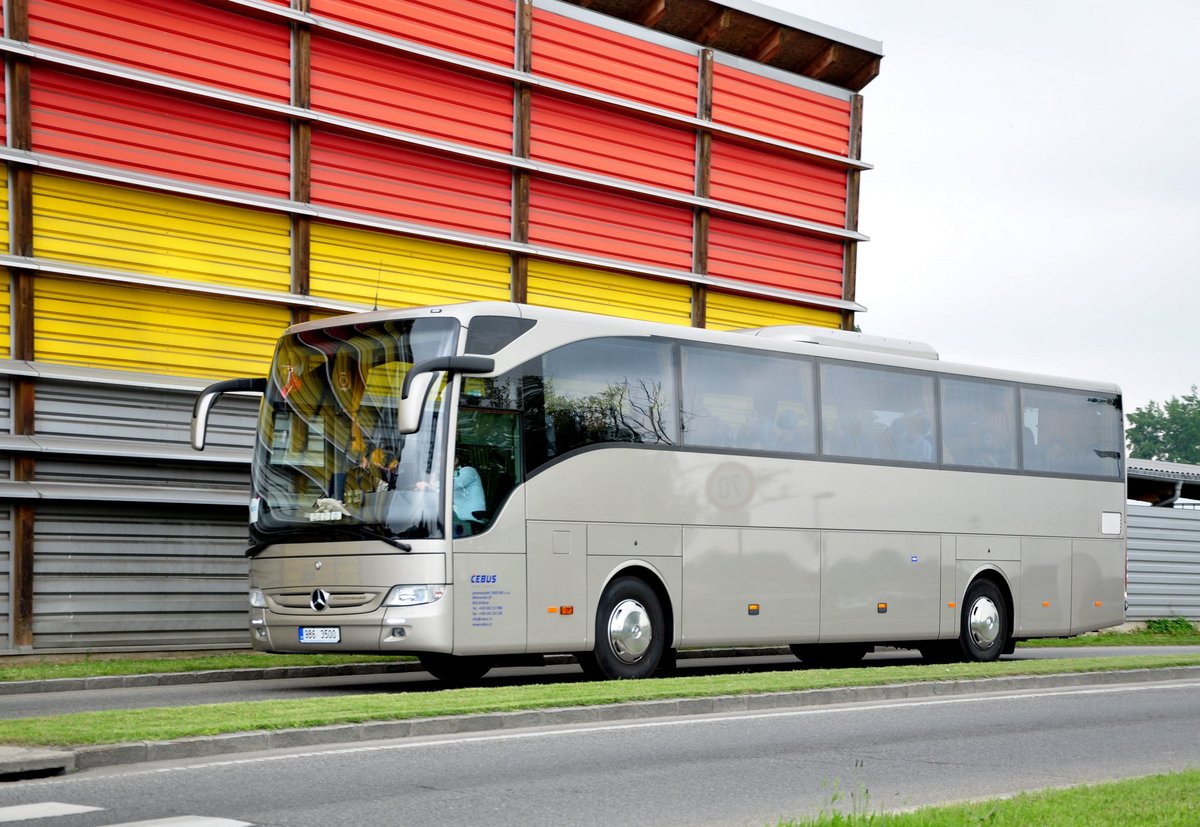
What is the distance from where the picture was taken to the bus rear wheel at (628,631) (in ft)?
52.5

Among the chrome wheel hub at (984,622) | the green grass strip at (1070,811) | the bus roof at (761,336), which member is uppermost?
the bus roof at (761,336)

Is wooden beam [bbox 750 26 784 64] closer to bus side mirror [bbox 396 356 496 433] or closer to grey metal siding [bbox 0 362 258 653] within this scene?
grey metal siding [bbox 0 362 258 653]

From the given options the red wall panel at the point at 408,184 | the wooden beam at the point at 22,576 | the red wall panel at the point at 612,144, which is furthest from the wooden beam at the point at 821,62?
the wooden beam at the point at 22,576

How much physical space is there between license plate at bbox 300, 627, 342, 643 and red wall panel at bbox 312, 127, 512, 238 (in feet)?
27.2

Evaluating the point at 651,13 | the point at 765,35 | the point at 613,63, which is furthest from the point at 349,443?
the point at 765,35

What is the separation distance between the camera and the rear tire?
69.5ft

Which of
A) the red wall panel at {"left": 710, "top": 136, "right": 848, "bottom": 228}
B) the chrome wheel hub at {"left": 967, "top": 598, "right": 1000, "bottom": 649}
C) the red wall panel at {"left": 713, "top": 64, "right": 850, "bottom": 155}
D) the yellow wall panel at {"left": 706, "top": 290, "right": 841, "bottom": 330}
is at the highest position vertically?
the red wall panel at {"left": 713, "top": 64, "right": 850, "bottom": 155}

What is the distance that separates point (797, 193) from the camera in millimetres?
28125

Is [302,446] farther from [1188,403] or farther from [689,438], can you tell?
[1188,403]

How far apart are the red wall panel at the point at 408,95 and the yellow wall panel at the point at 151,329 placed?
307 centimetres

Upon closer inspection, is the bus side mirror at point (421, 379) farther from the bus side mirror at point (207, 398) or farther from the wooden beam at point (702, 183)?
the wooden beam at point (702, 183)

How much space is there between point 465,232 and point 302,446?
27.9 feet

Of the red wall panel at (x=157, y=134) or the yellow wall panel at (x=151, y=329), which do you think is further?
the yellow wall panel at (x=151, y=329)

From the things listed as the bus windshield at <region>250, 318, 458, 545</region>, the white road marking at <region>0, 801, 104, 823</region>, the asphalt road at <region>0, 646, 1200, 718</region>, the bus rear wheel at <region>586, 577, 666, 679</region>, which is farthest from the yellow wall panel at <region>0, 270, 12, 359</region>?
the white road marking at <region>0, 801, 104, 823</region>
